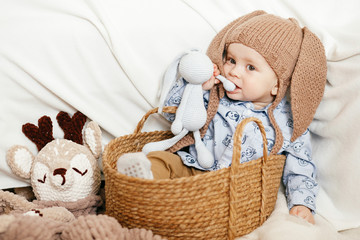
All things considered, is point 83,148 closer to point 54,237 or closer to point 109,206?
point 109,206

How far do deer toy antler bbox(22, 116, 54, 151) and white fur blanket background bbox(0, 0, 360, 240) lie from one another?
0.02m

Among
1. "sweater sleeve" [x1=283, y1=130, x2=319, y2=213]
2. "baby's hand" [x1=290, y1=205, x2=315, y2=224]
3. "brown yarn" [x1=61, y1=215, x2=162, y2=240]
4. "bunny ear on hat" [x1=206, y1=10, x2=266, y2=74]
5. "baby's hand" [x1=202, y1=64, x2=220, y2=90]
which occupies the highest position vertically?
"bunny ear on hat" [x1=206, y1=10, x2=266, y2=74]

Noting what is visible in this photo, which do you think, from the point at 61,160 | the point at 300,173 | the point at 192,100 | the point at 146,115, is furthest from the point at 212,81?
the point at 61,160

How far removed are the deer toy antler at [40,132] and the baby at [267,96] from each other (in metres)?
0.35

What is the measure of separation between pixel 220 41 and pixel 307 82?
28 cm

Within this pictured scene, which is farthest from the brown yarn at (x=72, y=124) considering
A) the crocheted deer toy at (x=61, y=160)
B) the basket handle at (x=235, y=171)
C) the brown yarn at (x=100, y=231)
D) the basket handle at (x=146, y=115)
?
the basket handle at (x=235, y=171)

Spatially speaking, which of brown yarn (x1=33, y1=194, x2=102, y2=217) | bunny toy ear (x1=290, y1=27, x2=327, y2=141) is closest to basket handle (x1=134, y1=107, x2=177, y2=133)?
brown yarn (x1=33, y1=194, x2=102, y2=217)

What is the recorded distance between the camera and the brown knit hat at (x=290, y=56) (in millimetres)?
1139

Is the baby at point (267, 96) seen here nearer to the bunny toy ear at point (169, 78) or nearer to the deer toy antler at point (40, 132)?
the bunny toy ear at point (169, 78)

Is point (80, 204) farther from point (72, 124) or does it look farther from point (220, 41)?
point (220, 41)

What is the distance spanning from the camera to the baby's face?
3.78 ft

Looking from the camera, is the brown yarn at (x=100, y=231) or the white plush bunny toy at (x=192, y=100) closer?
the brown yarn at (x=100, y=231)

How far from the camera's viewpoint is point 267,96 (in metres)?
1.21

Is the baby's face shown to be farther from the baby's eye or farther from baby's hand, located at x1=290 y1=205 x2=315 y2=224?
baby's hand, located at x1=290 y1=205 x2=315 y2=224
